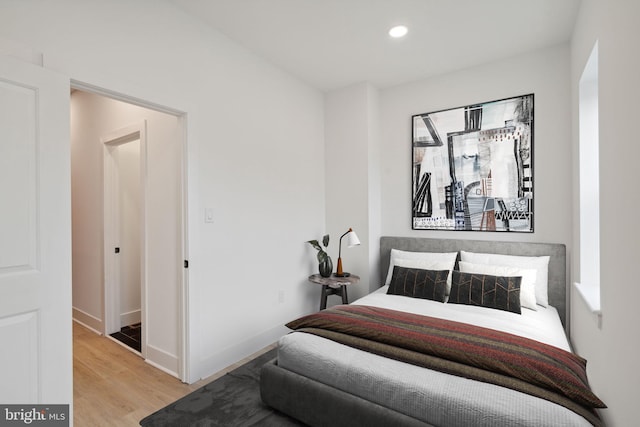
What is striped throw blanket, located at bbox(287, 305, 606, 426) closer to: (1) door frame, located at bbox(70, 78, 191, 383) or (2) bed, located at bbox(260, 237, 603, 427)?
(2) bed, located at bbox(260, 237, 603, 427)

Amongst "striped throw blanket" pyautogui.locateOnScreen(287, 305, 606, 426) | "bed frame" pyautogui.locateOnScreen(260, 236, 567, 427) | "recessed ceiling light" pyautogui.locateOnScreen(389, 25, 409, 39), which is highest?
"recessed ceiling light" pyautogui.locateOnScreen(389, 25, 409, 39)

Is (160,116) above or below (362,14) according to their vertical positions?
below

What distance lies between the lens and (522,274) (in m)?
2.58

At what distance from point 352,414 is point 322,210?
8.31ft

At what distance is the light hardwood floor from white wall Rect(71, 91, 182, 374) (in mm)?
168

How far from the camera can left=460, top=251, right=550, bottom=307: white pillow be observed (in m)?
2.63

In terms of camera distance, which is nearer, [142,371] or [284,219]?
[142,371]

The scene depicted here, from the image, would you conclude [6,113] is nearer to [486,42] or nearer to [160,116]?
[160,116]

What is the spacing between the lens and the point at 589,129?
2.28 metres

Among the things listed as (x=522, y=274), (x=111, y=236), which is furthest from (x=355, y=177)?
(x=111, y=236)

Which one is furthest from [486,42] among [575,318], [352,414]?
[352,414]

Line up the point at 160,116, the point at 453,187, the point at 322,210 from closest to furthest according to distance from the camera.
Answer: the point at 160,116 → the point at 453,187 → the point at 322,210

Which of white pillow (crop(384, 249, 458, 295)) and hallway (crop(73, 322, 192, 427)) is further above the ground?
white pillow (crop(384, 249, 458, 295))

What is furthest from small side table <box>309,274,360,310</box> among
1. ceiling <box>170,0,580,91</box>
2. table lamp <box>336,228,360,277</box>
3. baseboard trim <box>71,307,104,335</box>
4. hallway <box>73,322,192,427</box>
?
baseboard trim <box>71,307,104,335</box>
